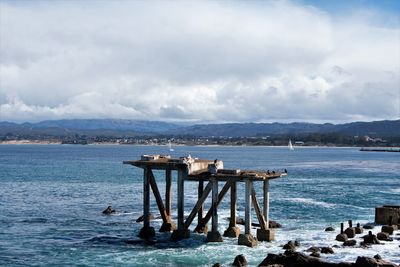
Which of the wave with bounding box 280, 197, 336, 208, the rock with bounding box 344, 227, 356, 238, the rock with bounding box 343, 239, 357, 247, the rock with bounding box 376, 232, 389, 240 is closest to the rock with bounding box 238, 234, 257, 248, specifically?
the rock with bounding box 343, 239, 357, 247

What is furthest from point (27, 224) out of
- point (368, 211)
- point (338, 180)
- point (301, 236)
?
point (338, 180)

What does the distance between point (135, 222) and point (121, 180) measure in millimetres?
44644

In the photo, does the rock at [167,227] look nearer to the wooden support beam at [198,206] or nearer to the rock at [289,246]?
the wooden support beam at [198,206]

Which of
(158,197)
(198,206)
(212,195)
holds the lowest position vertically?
(198,206)

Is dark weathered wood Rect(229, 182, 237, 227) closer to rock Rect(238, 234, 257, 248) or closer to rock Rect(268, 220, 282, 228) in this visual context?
rock Rect(238, 234, 257, 248)

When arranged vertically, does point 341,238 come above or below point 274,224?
below

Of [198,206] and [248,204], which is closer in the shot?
[248,204]

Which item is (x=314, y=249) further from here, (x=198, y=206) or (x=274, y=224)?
(x=274, y=224)

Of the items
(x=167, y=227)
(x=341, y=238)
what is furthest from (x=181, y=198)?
(x=341, y=238)

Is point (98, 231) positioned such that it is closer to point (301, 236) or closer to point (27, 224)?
point (27, 224)

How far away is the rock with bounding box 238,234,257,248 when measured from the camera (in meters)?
38.0

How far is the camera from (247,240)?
38.0 metres

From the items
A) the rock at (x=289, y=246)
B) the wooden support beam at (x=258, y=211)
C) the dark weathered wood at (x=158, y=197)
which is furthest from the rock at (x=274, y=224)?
the rock at (x=289, y=246)

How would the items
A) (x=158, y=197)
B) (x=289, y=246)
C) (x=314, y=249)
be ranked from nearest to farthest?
(x=314, y=249) → (x=289, y=246) → (x=158, y=197)
